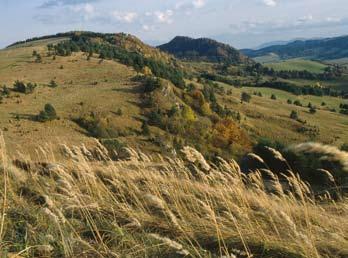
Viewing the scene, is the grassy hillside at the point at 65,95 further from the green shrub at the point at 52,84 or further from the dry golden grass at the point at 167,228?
the dry golden grass at the point at 167,228

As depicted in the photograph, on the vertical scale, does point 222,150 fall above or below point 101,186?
below

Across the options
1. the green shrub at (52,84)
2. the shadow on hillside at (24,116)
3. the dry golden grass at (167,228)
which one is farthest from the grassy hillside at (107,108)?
the dry golden grass at (167,228)

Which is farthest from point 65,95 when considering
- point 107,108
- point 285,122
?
point 285,122

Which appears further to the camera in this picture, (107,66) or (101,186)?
(107,66)

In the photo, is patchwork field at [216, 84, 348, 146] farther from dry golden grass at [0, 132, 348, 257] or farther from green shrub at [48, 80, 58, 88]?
dry golden grass at [0, 132, 348, 257]

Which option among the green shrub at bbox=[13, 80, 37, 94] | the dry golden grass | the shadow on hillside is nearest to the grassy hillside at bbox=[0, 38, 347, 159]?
the shadow on hillside

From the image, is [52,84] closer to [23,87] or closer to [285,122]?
[23,87]

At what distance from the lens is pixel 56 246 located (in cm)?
339

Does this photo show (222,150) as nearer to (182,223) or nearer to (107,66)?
(107,66)

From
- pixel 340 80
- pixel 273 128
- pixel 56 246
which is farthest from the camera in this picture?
pixel 340 80

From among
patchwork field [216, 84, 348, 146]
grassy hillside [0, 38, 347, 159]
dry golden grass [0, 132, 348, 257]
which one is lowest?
patchwork field [216, 84, 348, 146]

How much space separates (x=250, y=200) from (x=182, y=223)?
1167 mm

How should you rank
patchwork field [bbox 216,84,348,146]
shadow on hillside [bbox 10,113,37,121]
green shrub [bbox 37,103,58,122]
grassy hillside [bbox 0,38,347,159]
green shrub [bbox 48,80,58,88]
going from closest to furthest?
grassy hillside [bbox 0,38,347,159], shadow on hillside [bbox 10,113,37,121], green shrub [bbox 37,103,58,122], green shrub [bbox 48,80,58,88], patchwork field [bbox 216,84,348,146]

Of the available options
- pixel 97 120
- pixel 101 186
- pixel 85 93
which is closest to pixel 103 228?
pixel 101 186
